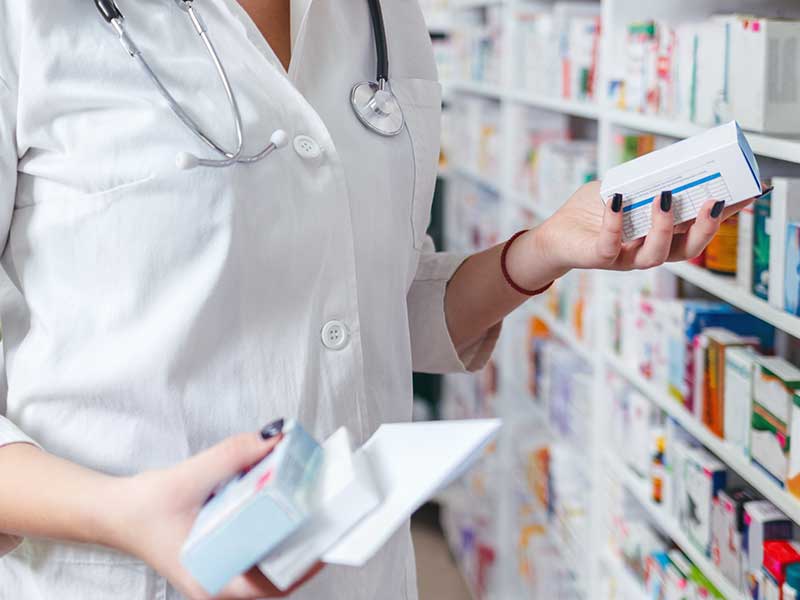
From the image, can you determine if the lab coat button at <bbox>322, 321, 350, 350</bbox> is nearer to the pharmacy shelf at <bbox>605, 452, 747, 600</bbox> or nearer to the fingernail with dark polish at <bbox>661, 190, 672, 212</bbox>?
the fingernail with dark polish at <bbox>661, 190, 672, 212</bbox>

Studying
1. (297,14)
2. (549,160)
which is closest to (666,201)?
(297,14)

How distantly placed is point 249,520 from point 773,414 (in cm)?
101

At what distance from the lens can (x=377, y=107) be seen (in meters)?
1.16

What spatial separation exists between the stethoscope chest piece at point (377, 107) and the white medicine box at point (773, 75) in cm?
62

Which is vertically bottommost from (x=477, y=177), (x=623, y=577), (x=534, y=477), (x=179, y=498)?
(x=534, y=477)

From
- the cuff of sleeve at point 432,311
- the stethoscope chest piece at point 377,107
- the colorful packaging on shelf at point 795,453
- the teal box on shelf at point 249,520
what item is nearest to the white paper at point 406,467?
the teal box on shelf at point 249,520

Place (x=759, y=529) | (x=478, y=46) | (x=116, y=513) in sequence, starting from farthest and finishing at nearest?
1. (x=478, y=46)
2. (x=759, y=529)
3. (x=116, y=513)

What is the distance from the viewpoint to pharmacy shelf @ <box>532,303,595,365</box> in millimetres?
2565

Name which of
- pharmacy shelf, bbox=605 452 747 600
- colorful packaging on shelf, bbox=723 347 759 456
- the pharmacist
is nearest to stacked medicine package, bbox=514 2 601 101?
pharmacy shelf, bbox=605 452 747 600

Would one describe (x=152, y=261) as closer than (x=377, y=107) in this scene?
Result: Yes

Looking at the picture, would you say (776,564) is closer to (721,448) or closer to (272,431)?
(721,448)

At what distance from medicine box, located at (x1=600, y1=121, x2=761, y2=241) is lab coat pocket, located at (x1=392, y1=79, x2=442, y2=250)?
21 cm

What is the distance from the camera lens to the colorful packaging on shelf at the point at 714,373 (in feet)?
5.52

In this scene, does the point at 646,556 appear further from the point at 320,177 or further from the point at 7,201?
the point at 7,201
